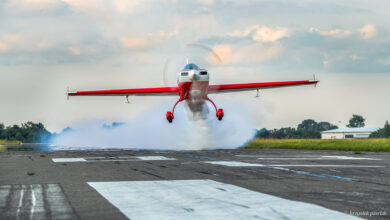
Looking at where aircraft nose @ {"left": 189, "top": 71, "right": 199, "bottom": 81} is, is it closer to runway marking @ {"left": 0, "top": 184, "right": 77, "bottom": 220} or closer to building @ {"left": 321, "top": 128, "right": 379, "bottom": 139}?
runway marking @ {"left": 0, "top": 184, "right": 77, "bottom": 220}

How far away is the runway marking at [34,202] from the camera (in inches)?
327

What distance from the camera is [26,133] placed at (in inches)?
5527

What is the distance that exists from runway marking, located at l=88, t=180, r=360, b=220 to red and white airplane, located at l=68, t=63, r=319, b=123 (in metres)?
22.4

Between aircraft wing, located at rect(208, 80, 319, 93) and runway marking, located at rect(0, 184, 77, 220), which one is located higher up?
aircraft wing, located at rect(208, 80, 319, 93)

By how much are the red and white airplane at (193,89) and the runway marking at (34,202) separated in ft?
74.7

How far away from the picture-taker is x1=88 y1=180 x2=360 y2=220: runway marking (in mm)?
8250

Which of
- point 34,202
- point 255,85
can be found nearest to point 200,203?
point 34,202

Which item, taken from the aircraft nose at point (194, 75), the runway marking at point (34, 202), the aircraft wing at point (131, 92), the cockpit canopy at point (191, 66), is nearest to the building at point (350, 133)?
the aircraft wing at point (131, 92)

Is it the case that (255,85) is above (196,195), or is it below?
above

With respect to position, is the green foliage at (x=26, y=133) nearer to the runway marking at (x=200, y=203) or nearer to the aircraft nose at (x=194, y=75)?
the aircraft nose at (x=194, y=75)

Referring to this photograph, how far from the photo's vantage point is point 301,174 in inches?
629

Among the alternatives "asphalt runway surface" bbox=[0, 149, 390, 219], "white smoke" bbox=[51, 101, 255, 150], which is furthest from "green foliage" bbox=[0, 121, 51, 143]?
"asphalt runway surface" bbox=[0, 149, 390, 219]

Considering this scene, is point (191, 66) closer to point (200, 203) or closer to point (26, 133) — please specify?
point (200, 203)

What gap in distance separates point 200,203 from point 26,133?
5499 inches
